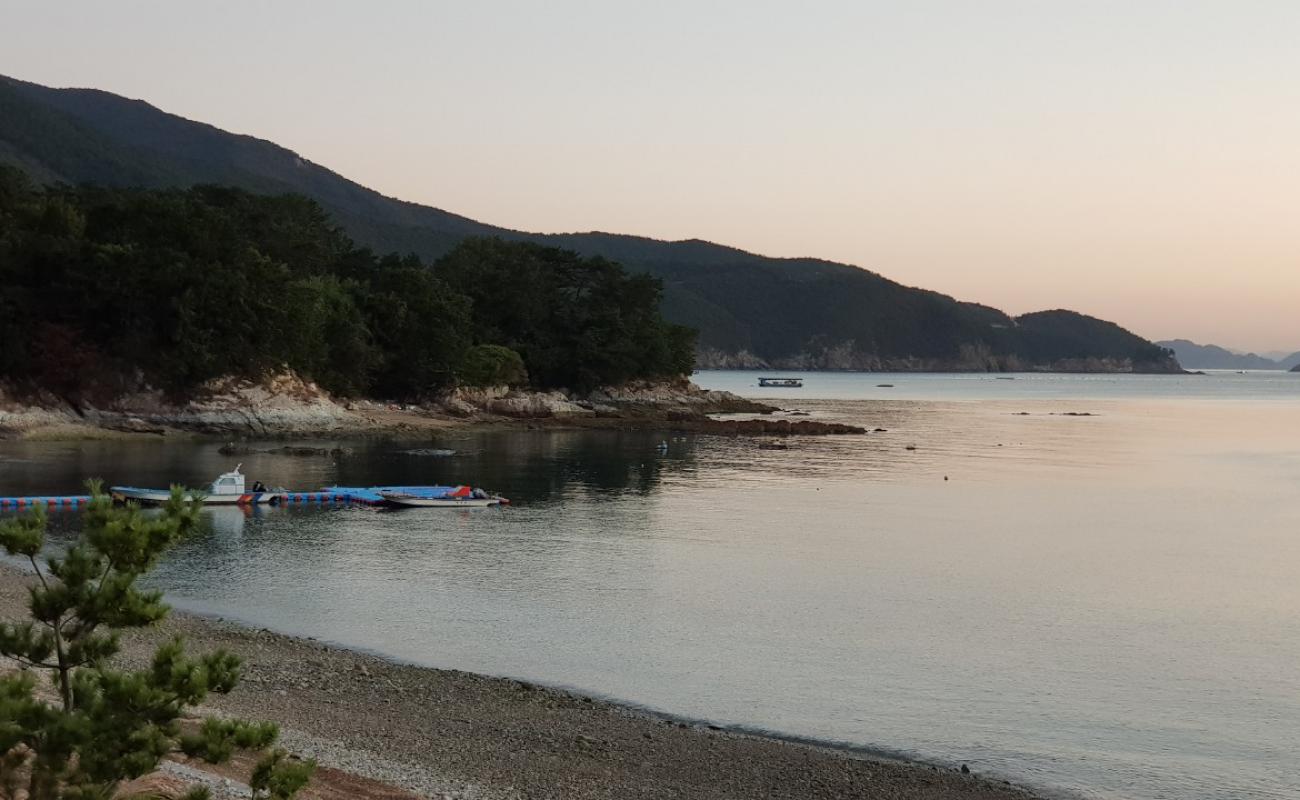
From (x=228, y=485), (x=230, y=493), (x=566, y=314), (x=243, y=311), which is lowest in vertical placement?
(x=230, y=493)

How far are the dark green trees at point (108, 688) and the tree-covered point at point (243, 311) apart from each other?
7412cm

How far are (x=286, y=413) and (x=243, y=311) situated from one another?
25.2 ft

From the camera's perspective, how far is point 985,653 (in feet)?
84.4

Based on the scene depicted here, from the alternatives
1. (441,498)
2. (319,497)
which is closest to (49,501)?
(319,497)

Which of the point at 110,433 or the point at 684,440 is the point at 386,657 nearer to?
the point at 110,433

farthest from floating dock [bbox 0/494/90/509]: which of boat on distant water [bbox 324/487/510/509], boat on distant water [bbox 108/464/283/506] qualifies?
boat on distant water [bbox 324/487/510/509]

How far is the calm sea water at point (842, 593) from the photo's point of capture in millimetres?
20516

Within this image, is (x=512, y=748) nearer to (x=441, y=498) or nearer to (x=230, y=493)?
(x=441, y=498)

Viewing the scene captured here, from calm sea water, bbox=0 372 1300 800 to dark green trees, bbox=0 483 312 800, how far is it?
12.1 m

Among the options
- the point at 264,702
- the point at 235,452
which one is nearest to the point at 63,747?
the point at 264,702

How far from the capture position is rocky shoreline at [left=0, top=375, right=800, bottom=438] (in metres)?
73.6

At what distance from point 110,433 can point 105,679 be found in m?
71.1

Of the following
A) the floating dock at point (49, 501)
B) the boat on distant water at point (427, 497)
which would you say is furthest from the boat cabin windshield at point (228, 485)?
the floating dock at point (49, 501)

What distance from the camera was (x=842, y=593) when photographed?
3250 cm
